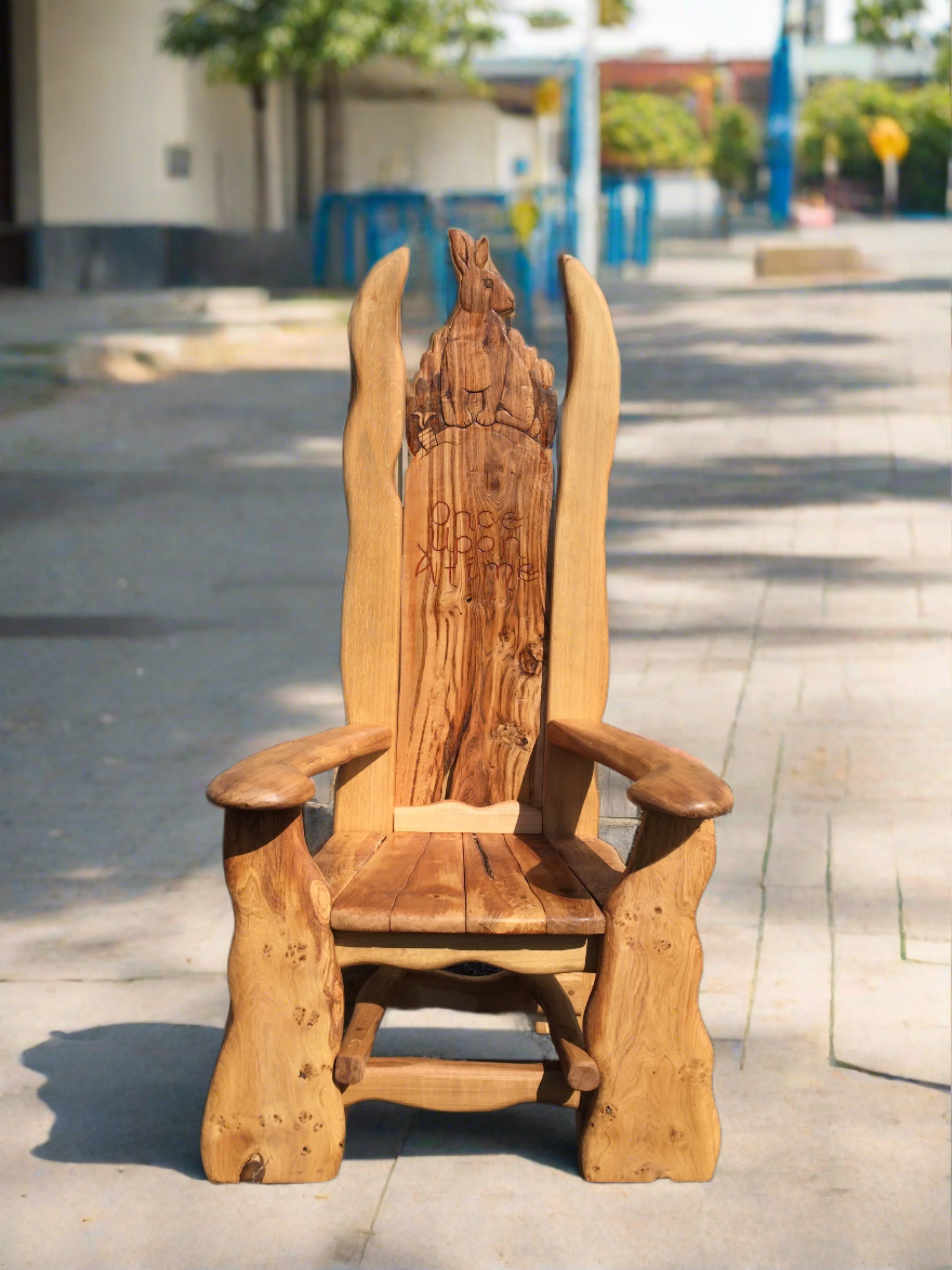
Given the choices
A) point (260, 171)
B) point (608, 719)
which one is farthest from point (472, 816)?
point (260, 171)

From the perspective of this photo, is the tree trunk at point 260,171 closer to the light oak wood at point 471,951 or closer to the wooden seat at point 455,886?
the wooden seat at point 455,886

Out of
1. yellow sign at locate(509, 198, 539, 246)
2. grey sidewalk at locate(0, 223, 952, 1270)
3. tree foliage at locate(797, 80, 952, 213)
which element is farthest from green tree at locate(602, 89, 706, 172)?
grey sidewalk at locate(0, 223, 952, 1270)

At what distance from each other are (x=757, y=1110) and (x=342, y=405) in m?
12.3

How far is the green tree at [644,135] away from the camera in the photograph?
194 ft

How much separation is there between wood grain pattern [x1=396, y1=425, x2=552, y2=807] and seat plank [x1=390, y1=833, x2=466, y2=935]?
9.9 inches

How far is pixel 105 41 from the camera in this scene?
2311cm

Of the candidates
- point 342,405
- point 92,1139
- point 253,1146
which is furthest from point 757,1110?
point 342,405

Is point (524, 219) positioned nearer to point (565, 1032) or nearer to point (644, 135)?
point (565, 1032)

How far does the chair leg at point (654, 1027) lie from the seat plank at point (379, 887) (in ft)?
1.34

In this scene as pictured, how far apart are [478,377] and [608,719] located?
2.59m

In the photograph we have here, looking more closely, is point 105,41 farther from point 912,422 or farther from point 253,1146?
point 253,1146

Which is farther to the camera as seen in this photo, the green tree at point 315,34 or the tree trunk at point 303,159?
the tree trunk at point 303,159

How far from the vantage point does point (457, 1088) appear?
10.5 feet

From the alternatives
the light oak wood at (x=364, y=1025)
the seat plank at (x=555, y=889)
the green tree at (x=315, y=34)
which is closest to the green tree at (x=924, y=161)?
the green tree at (x=315, y=34)
